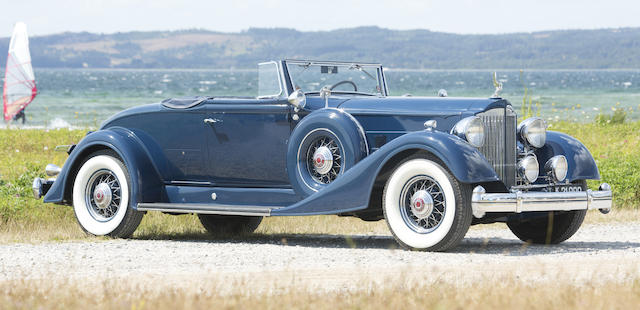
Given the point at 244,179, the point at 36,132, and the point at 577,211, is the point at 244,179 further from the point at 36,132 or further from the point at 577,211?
the point at 36,132

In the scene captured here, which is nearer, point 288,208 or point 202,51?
point 288,208

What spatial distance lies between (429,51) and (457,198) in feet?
588

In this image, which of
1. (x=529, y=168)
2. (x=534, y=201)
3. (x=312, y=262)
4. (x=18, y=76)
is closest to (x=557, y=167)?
(x=529, y=168)

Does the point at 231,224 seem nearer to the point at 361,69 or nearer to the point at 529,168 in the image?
the point at 361,69

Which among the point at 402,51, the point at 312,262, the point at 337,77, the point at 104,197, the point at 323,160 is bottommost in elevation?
the point at 402,51

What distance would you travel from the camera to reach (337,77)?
9625mm

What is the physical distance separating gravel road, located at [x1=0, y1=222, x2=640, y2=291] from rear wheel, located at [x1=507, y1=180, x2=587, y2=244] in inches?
4.9

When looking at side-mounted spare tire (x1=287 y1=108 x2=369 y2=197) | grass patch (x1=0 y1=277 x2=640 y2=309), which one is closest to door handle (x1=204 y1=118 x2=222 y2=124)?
side-mounted spare tire (x1=287 y1=108 x2=369 y2=197)

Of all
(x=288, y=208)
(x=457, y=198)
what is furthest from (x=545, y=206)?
(x=288, y=208)

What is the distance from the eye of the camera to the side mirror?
8.63 meters

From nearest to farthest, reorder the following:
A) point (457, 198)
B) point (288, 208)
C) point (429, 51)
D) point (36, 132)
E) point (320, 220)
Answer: point (457, 198)
point (288, 208)
point (320, 220)
point (36, 132)
point (429, 51)

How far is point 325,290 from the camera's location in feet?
18.2

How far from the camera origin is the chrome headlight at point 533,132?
843cm

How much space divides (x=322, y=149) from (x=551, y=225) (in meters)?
2.21
